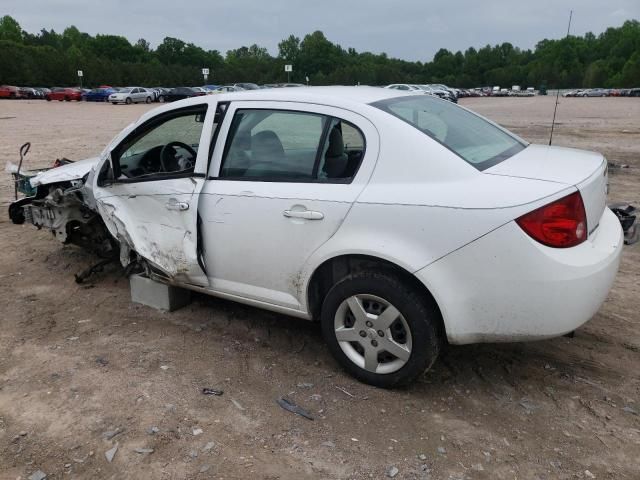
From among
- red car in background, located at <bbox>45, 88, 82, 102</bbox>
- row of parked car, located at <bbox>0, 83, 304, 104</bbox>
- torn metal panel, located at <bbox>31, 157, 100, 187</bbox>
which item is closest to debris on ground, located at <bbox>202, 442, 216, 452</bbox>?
torn metal panel, located at <bbox>31, 157, 100, 187</bbox>

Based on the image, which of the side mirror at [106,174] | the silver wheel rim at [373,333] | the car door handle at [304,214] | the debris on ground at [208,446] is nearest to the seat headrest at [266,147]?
the car door handle at [304,214]

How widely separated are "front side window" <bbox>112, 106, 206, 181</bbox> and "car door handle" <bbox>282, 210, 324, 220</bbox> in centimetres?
120

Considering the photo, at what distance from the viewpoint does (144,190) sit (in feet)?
13.5

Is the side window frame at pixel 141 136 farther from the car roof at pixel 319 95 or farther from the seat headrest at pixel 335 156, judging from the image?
the seat headrest at pixel 335 156

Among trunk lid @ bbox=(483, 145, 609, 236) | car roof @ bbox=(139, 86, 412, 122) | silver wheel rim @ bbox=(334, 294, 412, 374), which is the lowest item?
silver wheel rim @ bbox=(334, 294, 412, 374)

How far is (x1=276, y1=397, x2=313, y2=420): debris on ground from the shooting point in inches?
125

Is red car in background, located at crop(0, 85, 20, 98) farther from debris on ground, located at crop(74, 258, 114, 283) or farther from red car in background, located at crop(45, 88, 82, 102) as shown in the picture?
debris on ground, located at crop(74, 258, 114, 283)

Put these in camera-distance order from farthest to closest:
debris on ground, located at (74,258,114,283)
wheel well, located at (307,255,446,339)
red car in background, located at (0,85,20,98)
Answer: red car in background, located at (0,85,20,98)
debris on ground, located at (74,258,114,283)
wheel well, located at (307,255,446,339)

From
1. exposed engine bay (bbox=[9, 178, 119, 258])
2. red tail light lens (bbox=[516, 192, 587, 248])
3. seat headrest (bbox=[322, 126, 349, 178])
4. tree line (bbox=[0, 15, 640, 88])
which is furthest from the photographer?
tree line (bbox=[0, 15, 640, 88])

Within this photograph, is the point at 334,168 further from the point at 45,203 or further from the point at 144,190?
the point at 45,203

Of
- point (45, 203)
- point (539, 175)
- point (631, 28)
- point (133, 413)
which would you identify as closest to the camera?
point (539, 175)

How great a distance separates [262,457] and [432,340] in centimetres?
109

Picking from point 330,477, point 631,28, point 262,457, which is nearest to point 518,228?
point 330,477

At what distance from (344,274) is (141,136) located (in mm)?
2083
